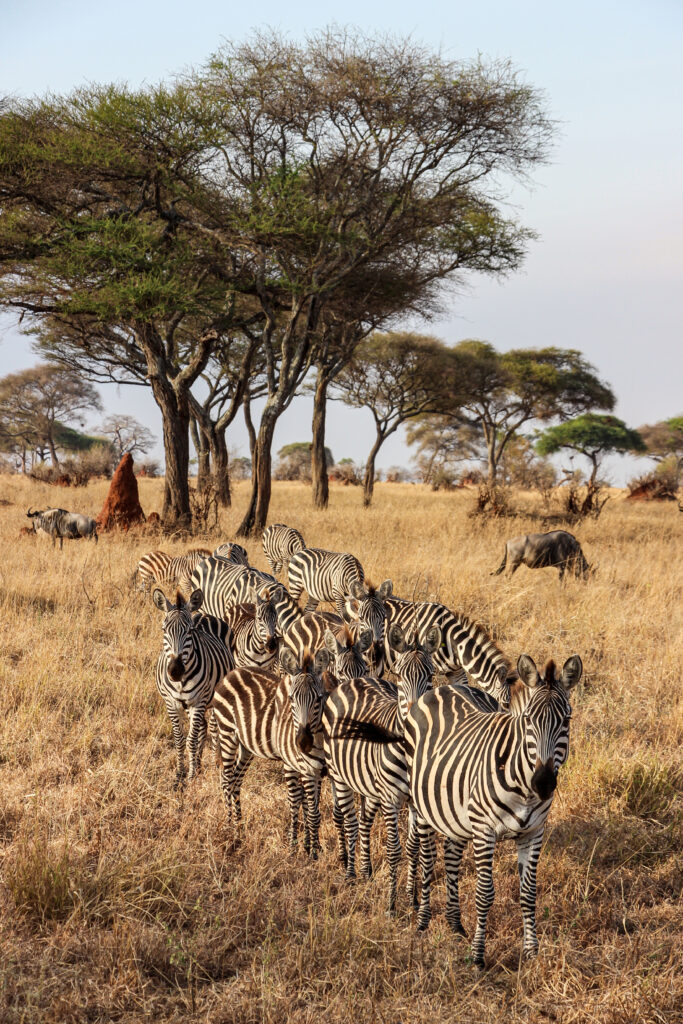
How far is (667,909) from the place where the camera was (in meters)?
4.11

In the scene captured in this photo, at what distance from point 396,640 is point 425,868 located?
1.36 meters

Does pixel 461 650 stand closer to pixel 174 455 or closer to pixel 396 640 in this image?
pixel 396 640

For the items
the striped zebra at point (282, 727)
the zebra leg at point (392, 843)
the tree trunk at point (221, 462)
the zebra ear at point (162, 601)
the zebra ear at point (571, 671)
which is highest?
the tree trunk at point (221, 462)

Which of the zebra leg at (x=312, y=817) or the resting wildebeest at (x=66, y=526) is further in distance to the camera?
the resting wildebeest at (x=66, y=526)

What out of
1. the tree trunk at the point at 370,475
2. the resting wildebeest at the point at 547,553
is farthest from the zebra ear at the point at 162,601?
the tree trunk at the point at 370,475

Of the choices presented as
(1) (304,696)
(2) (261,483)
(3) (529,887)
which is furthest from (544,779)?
(2) (261,483)

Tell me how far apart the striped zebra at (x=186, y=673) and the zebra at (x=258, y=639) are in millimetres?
256

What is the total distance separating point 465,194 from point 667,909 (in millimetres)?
16413

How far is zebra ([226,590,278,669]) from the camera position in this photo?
20.0 feet

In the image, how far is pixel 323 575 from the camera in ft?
31.0

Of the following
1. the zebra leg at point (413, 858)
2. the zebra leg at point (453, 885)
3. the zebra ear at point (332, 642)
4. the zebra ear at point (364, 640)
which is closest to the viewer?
the zebra leg at point (453, 885)

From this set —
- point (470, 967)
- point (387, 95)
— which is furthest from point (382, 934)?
point (387, 95)

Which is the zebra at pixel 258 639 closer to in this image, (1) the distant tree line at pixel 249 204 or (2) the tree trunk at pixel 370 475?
(1) the distant tree line at pixel 249 204

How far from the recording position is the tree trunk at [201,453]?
24.4 m
